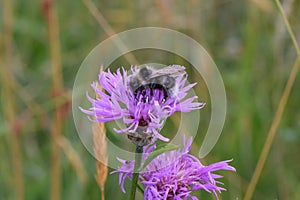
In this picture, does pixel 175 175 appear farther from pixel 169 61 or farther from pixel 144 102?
pixel 169 61

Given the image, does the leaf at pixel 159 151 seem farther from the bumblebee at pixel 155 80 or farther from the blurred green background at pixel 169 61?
the blurred green background at pixel 169 61

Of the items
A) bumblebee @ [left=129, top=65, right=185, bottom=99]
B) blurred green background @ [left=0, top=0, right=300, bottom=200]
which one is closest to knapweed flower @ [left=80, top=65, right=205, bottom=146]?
bumblebee @ [left=129, top=65, right=185, bottom=99]

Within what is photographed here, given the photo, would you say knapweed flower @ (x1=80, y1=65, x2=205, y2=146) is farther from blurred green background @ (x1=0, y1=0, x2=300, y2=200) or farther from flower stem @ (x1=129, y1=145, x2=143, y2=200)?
blurred green background @ (x1=0, y1=0, x2=300, y2=200)

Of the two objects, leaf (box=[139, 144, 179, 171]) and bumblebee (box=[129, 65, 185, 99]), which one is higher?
bumblebee (box=[129, 65, 185, 99])

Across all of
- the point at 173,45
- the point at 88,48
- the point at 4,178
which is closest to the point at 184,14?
the point at 173,45

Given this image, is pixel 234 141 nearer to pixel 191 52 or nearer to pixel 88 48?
pixel 191 52

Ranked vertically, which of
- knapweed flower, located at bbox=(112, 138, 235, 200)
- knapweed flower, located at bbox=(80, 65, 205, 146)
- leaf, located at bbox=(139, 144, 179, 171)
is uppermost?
knapweed flower, located at bbox=(80, 65, 205, 146)

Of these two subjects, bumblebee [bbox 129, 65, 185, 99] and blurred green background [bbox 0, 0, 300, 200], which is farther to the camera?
blurred green background [bbox 0, 0, 300, 200]
